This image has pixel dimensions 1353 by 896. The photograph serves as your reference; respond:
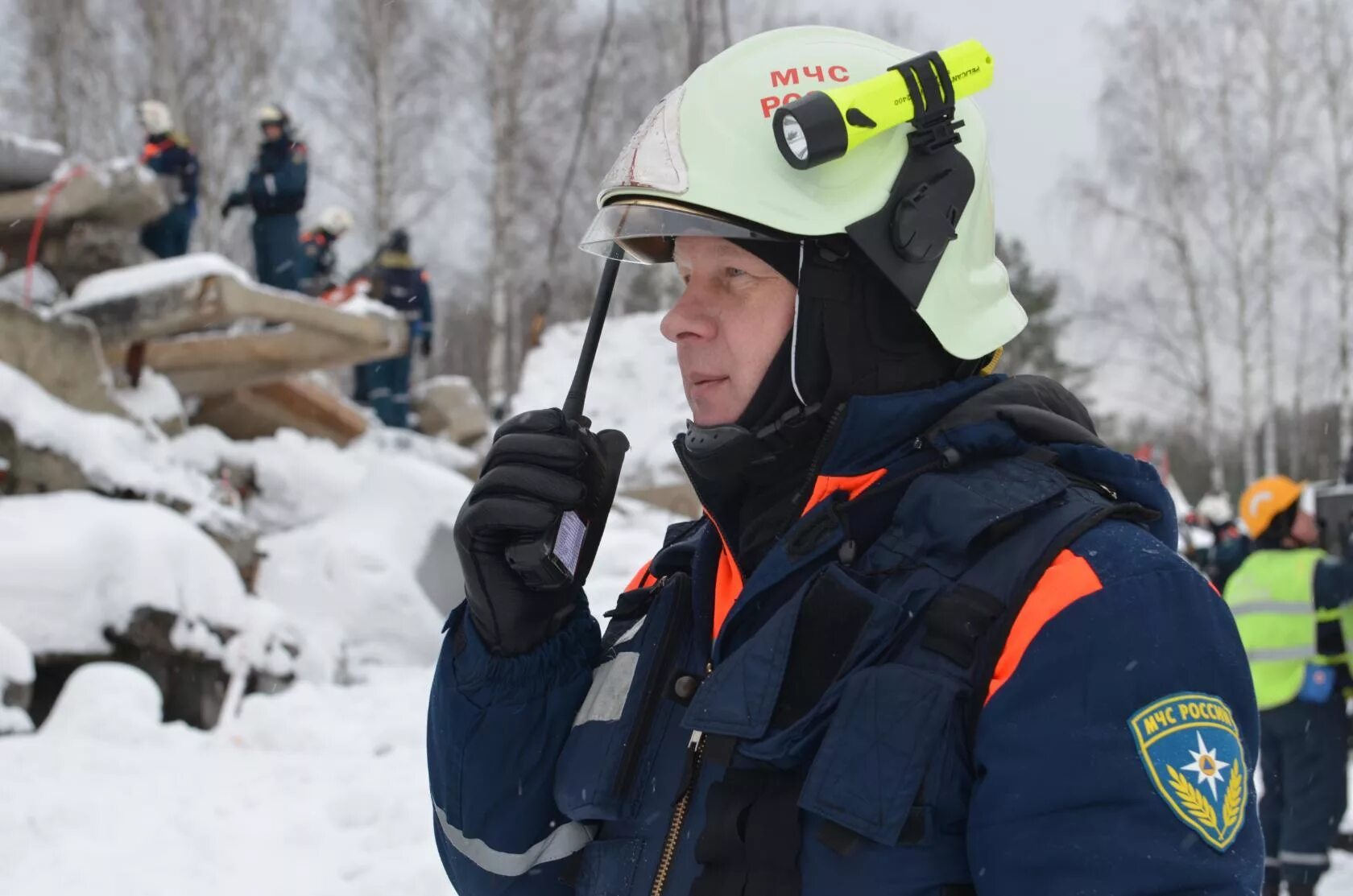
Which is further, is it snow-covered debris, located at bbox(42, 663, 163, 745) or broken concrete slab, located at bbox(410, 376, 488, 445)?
broken concrete slab, located at bbox(410, 376, 488, 445)

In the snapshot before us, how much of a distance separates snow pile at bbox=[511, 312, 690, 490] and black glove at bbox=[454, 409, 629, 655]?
1031cm

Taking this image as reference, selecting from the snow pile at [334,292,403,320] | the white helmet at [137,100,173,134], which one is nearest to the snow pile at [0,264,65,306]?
the snow pile at [334,292,403,320]

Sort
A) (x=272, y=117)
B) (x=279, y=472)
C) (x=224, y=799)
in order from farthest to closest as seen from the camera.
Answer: (x=272, y=117), (x=279, y=472), (x=224, y=799)

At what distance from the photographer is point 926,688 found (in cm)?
124

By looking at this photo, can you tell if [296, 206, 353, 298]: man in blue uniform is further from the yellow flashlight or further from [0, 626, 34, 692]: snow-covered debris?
the yellow flashlight

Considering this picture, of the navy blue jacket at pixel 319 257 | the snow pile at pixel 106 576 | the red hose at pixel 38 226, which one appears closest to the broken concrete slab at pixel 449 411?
the navy blue jacket at pixel 319 257

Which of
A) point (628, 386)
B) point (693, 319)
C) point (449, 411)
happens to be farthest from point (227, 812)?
point (449, 411)

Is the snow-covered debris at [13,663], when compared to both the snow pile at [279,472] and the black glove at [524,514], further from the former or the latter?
the snow pile at [279,472]

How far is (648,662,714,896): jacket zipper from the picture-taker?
1443mm

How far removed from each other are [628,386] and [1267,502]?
9237mm

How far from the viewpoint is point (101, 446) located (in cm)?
680

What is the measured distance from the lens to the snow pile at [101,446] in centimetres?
655

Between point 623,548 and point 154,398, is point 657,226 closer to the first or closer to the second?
point 623,548

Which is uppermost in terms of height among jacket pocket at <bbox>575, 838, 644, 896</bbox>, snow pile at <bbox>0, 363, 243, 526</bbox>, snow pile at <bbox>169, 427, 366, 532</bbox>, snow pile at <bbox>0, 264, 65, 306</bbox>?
jacket pocket at <bbox>575, 838, 644, 896</bbox>
